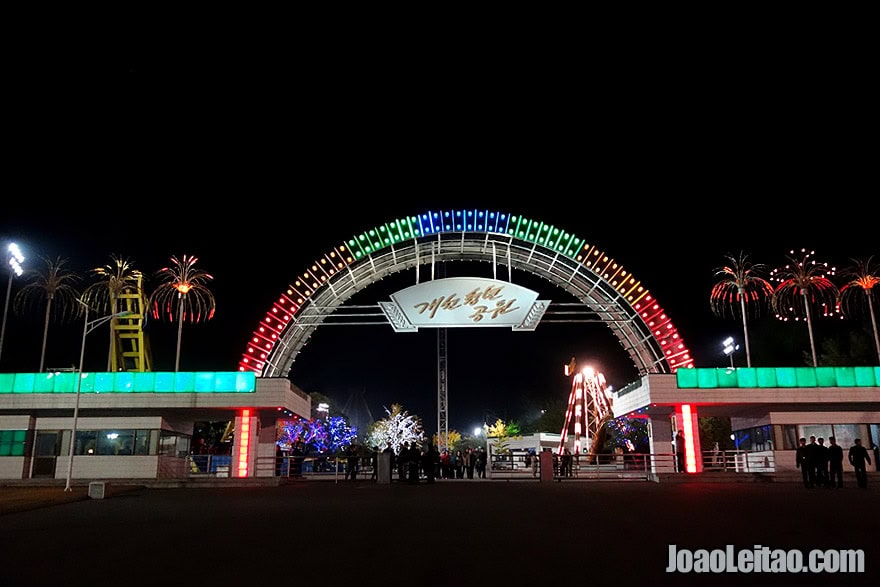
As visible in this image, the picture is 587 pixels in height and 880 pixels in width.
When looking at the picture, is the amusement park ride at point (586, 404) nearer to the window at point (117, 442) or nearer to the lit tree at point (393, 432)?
the window at point (117, 442)

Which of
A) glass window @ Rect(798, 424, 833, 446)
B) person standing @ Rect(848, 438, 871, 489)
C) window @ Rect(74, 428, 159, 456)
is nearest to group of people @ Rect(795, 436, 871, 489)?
person standing @ Rect(848, 438, 871, 489)

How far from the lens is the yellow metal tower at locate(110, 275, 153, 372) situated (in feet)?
137

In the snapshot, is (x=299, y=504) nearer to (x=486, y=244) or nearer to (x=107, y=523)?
(x=107, y=523)

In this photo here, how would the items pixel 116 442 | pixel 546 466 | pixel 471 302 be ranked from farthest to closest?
pixel 471 302 < pixel 116 442 < pixel 546 466

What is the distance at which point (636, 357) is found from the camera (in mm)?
35188

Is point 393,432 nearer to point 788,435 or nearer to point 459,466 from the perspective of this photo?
point 459,466

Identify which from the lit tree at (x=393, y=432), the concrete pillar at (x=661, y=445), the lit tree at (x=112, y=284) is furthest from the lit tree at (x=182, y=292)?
the lit tree at (x=393, y=432)

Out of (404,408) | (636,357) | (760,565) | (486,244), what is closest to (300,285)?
(486,244)

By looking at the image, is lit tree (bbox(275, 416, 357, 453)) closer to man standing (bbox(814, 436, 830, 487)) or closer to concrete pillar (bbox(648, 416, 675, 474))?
concrete pillar (bbox(648, 416, 675, 474))

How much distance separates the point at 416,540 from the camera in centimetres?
972

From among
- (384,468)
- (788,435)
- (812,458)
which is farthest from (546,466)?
(788,435)

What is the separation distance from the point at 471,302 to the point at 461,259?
256cm

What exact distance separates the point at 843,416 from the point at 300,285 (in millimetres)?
26591

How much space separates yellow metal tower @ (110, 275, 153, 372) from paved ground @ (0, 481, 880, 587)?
89.3ft
